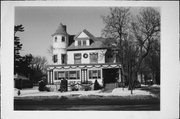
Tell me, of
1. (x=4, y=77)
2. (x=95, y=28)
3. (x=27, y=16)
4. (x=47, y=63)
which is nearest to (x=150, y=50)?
(x=95, y=28)

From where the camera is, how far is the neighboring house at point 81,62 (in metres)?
5.57

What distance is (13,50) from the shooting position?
5418 mm

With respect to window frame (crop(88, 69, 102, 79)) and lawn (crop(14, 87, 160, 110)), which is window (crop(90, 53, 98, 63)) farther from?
lawn (crop(14, 87, 160, 110))

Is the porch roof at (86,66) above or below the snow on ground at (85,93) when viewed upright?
above

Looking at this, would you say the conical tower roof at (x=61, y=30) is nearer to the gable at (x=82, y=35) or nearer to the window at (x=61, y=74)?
the gable at (x=82, y=35)

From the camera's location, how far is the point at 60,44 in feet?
18.5

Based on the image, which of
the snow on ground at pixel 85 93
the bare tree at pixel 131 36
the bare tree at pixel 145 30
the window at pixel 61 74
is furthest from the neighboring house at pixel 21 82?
the bare tree at pixel 145 30

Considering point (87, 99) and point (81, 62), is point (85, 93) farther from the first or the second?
point (81, 62)

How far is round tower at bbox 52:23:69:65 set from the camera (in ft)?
18.2

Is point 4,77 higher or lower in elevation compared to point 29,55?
lower

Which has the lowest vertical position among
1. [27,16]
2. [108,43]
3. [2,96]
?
[2,96]

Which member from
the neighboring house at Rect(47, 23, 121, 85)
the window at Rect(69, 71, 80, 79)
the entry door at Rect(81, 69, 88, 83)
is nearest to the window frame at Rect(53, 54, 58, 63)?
the neighboring house at Rect(47, 23, 121, 85)

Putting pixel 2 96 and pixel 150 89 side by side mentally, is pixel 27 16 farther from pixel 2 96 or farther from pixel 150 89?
pixel 150 89

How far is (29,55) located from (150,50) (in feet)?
6.78
